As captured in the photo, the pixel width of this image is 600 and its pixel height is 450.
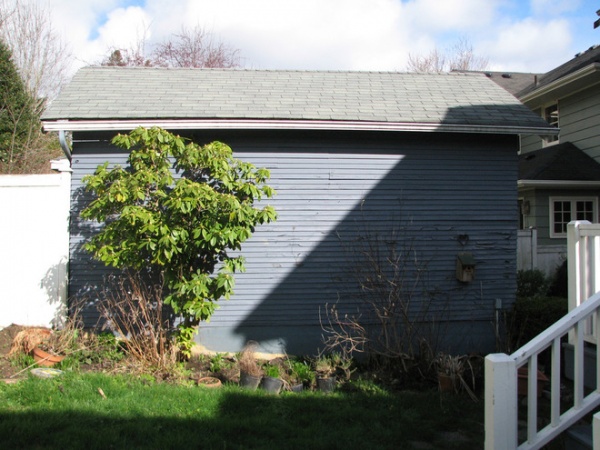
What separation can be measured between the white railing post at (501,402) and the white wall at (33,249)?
580 cm

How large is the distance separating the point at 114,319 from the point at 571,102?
1192 cm

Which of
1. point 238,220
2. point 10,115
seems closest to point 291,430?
point 238,220

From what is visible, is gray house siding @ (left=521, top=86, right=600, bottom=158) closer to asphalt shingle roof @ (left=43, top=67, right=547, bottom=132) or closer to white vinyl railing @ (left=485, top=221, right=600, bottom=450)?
asphalt shingle roof @ (left=43, top=67, right=547, bottom=132)

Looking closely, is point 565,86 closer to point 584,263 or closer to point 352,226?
point 352,226

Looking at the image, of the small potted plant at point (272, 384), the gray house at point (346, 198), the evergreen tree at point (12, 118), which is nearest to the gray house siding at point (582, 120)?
the gray house at point (346, 198)

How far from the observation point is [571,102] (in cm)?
1283

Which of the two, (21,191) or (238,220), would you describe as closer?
(238,220)

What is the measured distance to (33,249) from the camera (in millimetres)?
6914

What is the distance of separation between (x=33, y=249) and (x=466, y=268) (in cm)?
603

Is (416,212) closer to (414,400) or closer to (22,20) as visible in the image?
(414,400)

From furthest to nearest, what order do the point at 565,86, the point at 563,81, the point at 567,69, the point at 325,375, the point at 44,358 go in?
the point at 567,69 → the point at 565,86 → the point at 563,81 → the point at 325,375 → the point at 44,358

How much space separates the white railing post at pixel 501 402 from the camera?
307cm

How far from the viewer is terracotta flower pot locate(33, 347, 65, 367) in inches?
228

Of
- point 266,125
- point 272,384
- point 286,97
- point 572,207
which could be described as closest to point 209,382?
point 272,384
